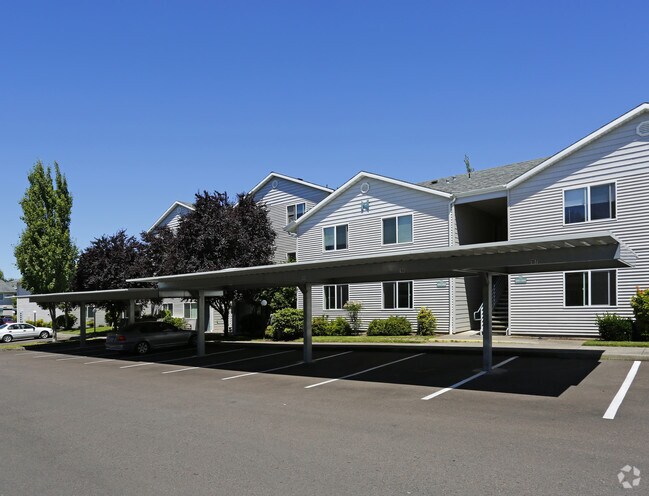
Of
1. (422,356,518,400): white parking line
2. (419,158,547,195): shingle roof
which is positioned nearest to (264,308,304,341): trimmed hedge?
A: (419,158,547,195): shingle roof

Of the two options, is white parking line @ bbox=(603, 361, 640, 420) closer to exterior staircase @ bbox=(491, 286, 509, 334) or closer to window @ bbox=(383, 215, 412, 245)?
exterior staircase @ bbox=(491, 286, 509, 334)

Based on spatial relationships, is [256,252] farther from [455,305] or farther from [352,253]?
[455,305]

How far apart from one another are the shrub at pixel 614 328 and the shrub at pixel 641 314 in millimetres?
317

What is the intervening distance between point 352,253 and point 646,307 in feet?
45.9

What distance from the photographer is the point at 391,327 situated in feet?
81.6

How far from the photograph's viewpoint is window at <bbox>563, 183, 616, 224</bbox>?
66.2 feet

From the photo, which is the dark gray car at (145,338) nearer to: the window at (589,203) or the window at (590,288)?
the window at (590,288)

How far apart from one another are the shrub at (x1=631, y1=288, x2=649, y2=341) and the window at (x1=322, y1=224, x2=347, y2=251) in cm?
1407

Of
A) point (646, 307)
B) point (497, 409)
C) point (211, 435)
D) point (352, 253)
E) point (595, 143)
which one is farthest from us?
point (352, 253)

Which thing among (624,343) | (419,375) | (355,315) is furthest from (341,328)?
(419,375)

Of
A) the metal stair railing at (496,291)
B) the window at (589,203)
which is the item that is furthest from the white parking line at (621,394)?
the metal stair railing at (496,291)

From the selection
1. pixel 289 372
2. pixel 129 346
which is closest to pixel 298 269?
pixel 289 372

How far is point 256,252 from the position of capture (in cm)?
2872

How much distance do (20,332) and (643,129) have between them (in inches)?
1646
